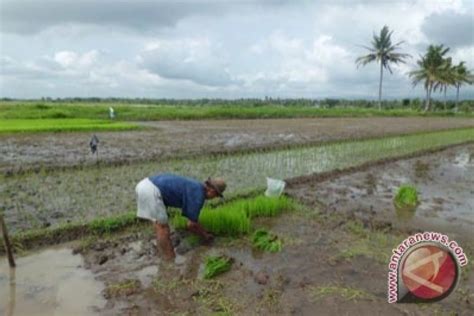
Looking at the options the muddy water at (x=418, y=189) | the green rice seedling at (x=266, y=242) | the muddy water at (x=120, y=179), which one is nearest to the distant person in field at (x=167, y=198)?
the green rice seedling at (x=266, y=242)

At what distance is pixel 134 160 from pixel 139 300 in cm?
676

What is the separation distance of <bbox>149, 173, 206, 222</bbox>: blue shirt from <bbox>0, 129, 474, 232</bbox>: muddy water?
178 cm

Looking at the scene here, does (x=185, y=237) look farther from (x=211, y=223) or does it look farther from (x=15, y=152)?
(x=15, y=152)

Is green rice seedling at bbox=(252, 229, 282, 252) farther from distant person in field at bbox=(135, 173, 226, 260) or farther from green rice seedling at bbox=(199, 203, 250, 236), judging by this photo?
distant person in field at bbox=(135, 173, 226, 260)

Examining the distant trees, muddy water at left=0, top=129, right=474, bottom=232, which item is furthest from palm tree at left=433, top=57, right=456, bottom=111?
muddy water at left=0, top=129, right=474, bottom=232

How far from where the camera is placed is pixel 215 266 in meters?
3.83

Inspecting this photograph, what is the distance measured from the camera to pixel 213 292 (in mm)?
3529

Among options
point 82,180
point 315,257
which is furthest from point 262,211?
point 82,180

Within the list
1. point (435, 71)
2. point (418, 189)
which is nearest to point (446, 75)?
point (435, 71)

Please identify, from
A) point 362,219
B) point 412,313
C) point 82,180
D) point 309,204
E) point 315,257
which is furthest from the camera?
point 82,180

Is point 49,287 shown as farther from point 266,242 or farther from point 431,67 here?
point 431,67

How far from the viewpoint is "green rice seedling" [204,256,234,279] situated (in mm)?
3793

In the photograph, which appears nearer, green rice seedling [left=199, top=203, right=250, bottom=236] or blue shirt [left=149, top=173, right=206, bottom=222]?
blue shirt [left=149, top=173, right=206, bottom=222]

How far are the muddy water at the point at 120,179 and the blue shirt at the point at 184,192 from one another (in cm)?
178
